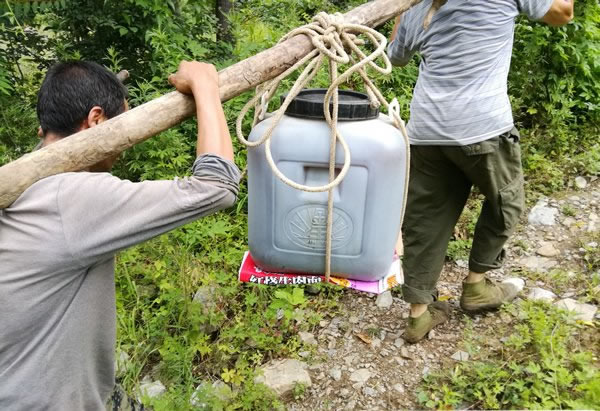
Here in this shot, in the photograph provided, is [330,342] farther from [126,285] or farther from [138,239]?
[138,239]

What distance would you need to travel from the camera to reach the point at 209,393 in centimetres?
238

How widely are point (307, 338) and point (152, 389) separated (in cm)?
88

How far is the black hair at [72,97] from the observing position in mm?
1414

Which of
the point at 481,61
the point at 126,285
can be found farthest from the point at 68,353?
the point at 481,61

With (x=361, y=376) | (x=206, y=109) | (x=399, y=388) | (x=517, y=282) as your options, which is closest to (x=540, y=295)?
(x=517, y=282)

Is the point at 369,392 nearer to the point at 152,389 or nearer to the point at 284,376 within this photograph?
the point at 284,376

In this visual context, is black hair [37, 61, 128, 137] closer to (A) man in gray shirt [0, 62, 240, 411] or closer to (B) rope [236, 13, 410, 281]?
(A) man in gray shirt [0, 62, 240, 411]

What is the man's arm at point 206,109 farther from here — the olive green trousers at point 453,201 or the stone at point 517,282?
the stone at point 517,282

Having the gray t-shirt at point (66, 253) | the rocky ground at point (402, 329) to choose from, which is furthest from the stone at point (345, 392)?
the gray t-shirt at point (66, 253)

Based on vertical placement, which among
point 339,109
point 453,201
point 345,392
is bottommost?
point 345,392

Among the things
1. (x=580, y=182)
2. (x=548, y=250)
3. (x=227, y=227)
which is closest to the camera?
(x=227, y=227)

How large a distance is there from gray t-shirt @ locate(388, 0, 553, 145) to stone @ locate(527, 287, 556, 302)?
1216mm

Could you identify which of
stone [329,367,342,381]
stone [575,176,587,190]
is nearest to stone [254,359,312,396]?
stone [329,367,342,381]

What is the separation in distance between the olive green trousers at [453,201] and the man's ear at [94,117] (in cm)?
158
